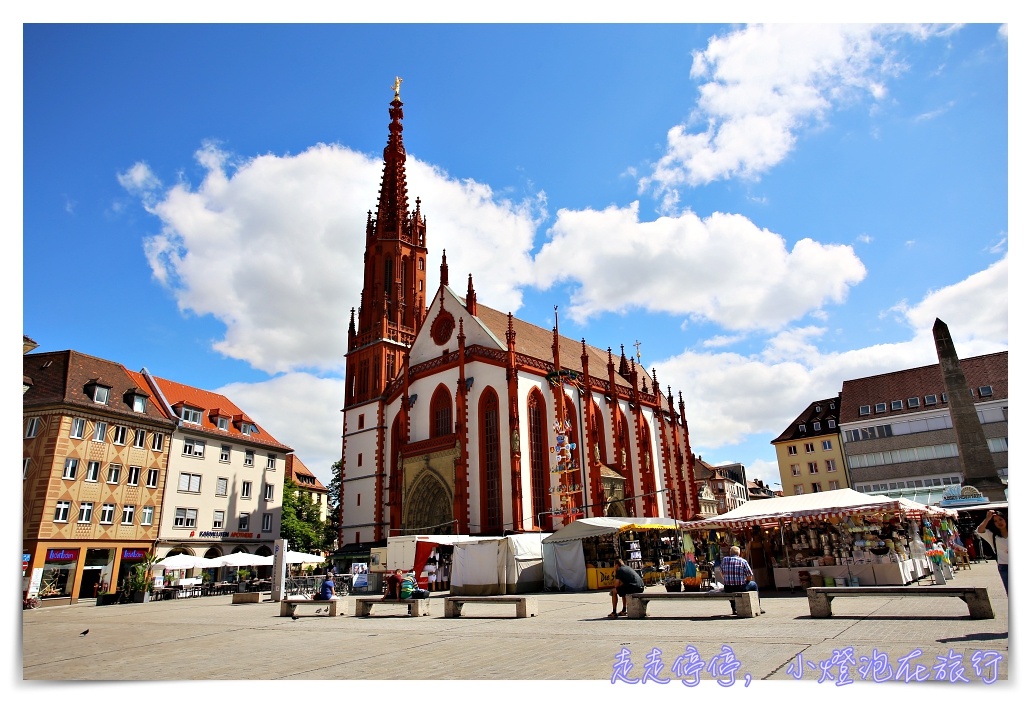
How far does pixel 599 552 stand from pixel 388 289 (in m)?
29.8

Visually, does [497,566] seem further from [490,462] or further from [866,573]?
[866,573]

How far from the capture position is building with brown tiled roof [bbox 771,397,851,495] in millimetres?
54844

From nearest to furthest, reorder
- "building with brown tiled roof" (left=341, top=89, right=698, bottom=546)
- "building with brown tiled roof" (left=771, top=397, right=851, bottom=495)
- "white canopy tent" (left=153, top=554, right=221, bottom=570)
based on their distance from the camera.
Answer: "white canopy tent" (left=153, top=554, right=221, bottom=570)
"building with brown tiled roof" (left=341, top=89, right=698, bottom=546)
"building with brown tiled roof" (left=771, top=397, right=851, bottom=495)

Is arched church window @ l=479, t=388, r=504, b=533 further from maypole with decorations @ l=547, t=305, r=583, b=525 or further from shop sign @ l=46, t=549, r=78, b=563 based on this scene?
shop sign @ l=46, t=549, r=78, b=563

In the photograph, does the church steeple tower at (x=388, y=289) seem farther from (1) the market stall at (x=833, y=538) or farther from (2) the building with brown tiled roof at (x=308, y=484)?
(1) the market stall at (x=833, y=538)

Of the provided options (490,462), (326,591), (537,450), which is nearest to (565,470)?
(537,450)

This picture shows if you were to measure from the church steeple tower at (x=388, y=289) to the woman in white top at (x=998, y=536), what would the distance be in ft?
128

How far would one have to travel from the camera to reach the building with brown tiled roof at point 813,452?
54.8 metres

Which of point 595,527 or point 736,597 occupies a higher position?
point 595,527

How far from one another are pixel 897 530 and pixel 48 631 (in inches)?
845

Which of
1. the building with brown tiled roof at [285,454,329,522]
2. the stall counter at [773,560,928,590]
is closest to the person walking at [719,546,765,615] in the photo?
the stall counter at [773,560,928,590]

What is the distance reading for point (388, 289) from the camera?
4906cm

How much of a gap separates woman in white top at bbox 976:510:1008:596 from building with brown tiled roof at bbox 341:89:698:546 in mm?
21563

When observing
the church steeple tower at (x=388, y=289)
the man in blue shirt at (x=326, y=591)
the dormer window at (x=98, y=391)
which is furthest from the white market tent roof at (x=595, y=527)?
the dormer window at (x=98, y=391)
